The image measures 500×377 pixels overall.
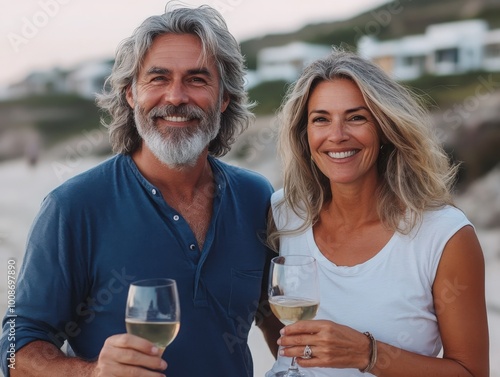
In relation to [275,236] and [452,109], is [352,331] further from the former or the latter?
[452,109]

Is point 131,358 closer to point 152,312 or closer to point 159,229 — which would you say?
point 152,312

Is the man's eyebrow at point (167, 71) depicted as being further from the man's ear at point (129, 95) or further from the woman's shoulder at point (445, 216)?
the woman's shoulder at point (445, 216)

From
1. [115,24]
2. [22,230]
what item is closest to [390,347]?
[22,230]

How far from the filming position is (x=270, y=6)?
2552 centimetres

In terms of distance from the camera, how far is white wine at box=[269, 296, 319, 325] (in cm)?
223

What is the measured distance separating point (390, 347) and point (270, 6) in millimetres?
24221

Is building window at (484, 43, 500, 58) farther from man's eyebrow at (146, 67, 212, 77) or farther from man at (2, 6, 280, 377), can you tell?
man's eyebrow at (146, 67, 212, 77)

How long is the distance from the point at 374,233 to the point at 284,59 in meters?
22.5

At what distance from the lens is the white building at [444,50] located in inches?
876

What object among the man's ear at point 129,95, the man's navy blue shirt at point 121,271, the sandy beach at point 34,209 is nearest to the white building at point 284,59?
the sandy beach at point 34,209

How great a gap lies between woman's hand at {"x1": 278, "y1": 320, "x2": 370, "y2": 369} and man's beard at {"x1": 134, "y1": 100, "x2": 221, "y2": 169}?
908 mm

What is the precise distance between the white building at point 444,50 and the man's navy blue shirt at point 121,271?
64.2 ft

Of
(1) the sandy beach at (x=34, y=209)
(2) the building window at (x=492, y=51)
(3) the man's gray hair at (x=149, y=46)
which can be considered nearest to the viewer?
(3) the man's gray hair at (x=149, y=46)

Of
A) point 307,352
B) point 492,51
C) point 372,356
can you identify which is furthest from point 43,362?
point 492,51
